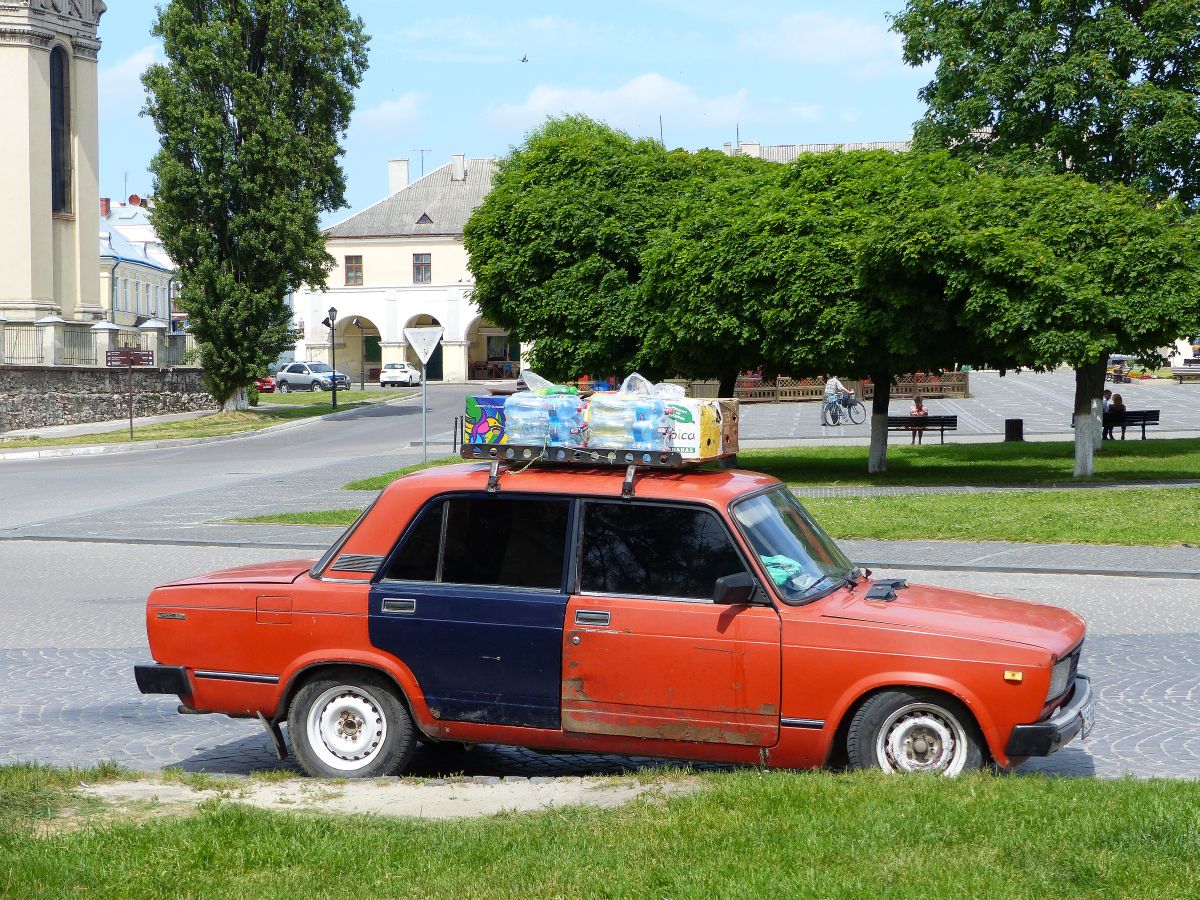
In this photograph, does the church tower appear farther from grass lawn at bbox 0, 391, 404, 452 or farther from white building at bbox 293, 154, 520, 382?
white building at bbox 293, 154, 520, 382

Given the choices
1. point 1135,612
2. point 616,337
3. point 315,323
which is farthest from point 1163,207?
point 315,323

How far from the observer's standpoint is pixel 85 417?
46.1 metres

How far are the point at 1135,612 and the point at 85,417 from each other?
132 feet

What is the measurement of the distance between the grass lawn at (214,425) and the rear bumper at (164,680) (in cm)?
3244

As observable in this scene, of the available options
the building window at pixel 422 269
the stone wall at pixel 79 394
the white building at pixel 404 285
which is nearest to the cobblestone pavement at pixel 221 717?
the stone wall at pixel 79 394

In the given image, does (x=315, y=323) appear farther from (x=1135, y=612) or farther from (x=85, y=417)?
(x=1135, y=612)

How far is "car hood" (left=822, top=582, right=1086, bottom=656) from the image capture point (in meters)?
6.32

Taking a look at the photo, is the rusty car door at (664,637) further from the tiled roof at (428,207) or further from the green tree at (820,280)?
the tiled roof at (428,207)

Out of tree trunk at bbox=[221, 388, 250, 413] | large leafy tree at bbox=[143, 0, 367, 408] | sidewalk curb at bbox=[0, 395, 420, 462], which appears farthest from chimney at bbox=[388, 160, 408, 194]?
sidewalk curb at bbox=[0, 395, 420, 462]

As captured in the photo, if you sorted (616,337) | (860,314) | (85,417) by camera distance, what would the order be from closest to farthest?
1. (860,314)
2. (616,337)
3. (85,417)

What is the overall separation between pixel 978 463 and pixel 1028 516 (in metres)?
10.4

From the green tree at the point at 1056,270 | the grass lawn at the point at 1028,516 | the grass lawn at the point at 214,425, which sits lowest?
the grass lawn at the point at 214,425

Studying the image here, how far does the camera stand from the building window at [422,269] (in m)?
87.2

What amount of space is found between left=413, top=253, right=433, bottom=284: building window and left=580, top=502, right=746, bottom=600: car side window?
81846 mm
